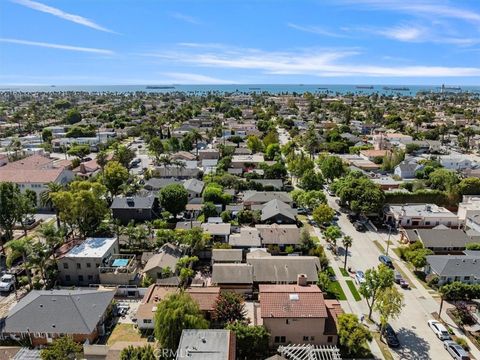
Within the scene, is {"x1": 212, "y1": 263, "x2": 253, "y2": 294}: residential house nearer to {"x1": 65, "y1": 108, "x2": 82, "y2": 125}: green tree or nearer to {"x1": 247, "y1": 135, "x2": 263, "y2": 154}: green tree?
{"x1": 247, "y1": 135, "x2": 263, "y2": 154}: green tree

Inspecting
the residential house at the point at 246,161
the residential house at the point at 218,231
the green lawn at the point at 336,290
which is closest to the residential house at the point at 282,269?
the green lawn at the point at 336,290

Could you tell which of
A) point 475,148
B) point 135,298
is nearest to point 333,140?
point 475,148

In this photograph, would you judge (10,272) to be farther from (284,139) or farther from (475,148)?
(475,148)

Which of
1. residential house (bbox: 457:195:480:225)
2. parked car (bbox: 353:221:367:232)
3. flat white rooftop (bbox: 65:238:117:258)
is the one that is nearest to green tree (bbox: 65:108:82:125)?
flat white rooftop (bbox: 65:238:117:258)

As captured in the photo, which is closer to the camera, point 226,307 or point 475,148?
point 226,307

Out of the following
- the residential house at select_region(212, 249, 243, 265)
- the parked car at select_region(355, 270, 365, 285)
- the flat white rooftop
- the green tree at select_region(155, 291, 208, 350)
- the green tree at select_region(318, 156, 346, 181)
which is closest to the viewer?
the green tree at select_region(155, 291, 208, 350)

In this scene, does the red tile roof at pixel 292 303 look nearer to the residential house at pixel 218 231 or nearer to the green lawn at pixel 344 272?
the green lawn at pixel 344 272
